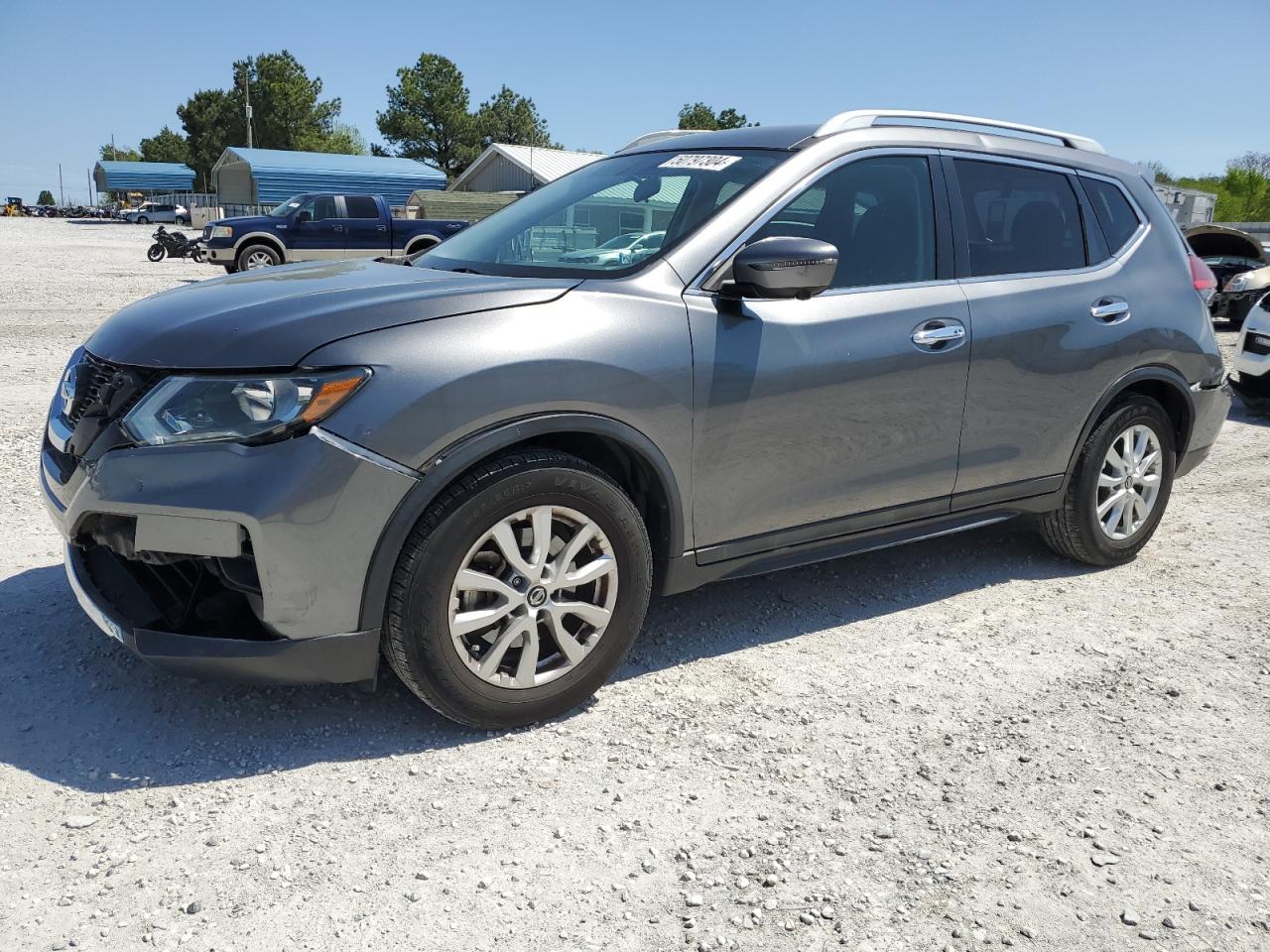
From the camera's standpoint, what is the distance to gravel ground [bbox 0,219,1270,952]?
2.37 m

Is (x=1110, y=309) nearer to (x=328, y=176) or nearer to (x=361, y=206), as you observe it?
(x=361, y=206)

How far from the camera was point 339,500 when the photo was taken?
2.69 m

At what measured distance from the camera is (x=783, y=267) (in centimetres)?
319

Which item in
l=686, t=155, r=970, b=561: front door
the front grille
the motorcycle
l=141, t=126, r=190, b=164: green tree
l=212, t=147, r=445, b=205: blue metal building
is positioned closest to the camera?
l=686, t=155, r=970, b=561: front door

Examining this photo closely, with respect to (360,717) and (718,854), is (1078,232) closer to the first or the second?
(718,854)

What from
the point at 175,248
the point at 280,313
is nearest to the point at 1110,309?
the point at 280,313

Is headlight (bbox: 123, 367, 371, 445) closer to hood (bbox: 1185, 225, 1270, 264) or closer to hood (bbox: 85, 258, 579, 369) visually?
hood (bbox: 85, 258, 579, 369)

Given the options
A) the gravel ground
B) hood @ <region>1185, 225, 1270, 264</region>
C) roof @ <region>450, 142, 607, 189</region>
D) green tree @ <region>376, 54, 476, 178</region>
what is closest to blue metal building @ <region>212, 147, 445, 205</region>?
roof @ <region>450, 142, 607, 189</region>

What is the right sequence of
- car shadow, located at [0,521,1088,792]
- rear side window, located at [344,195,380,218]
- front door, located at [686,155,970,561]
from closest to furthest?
car shadow, located at [0,521,1088,792], front door, located at [686,155,970,561], rear side window, located at [344,195,380,218]

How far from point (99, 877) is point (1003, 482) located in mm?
3370

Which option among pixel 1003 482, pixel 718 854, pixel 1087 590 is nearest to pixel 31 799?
pixel 718 854

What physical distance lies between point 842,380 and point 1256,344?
23.3 ft

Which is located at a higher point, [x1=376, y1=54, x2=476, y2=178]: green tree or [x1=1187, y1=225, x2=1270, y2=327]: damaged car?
[x1=376, y1=54, x2=476, y2=178]: green tree

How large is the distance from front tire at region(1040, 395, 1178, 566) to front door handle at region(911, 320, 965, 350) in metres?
1.05
